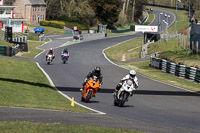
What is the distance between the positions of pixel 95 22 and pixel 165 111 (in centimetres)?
9826

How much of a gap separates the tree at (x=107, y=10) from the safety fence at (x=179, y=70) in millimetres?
70716

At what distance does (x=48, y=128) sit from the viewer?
35.8 ft

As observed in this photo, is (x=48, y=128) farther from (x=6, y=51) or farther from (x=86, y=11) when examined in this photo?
(x=86, y=11)

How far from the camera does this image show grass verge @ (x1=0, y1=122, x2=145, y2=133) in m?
10.4

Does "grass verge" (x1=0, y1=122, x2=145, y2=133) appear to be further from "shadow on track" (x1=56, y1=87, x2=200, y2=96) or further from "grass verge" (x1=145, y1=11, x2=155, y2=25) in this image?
"grass verge" (x1=145, y1=11, x2=155, y2=25)

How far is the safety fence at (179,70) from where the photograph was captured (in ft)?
106

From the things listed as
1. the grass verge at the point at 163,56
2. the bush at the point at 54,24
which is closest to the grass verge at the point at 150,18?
the bush at the point at 54,24

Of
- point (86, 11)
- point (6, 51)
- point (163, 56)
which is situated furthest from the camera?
point (86, 11)

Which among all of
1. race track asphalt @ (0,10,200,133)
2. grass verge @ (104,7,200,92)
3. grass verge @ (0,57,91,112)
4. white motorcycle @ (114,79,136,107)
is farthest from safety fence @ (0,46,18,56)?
white motorcycle @ (114,79,136,107)

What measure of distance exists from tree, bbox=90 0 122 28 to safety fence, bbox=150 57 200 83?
232 ft

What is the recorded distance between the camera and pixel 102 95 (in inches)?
893

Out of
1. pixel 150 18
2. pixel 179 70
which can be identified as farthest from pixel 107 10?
pixel 179 70

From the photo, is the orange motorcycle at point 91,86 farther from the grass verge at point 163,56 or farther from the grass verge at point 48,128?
the grass verge at point 163,56

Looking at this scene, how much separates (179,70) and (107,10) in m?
78.9
